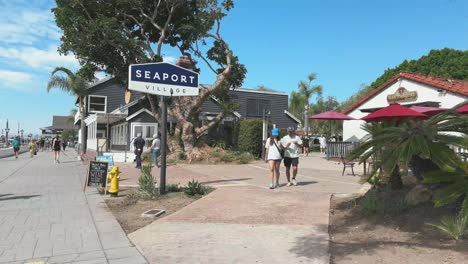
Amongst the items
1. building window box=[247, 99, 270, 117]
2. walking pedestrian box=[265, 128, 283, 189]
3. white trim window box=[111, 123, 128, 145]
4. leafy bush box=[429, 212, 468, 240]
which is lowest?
leafy bush box=[429, 212, 468, 240]

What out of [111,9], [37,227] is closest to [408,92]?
[111,9]

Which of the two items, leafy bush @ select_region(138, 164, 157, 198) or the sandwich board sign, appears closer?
leafy bush @ select_region(138, 164, 157, 198)

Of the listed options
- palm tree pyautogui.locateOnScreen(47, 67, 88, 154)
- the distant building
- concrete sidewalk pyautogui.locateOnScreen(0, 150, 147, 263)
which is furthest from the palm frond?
the distant building

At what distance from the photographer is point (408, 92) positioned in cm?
2269

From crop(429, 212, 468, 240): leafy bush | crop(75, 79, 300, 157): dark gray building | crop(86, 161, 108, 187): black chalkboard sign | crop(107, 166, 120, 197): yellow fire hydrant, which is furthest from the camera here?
crop(75, 79, 300, 157): dark gray building

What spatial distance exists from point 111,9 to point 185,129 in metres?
7.01

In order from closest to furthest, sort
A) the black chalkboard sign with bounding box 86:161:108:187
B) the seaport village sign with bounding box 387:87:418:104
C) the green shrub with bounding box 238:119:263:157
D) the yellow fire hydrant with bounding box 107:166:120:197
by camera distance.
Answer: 1. the yellow fire hydrant with bounding box 107:166:120:197
2. the black chalkboard sign with bounding box 86:161:108:187
3. the seaport village sign with bounding box 387:87:418:104
4. the green shrub with bounding box 238:119:263:157

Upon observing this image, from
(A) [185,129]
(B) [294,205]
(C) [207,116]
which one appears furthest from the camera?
(C) [207,116]

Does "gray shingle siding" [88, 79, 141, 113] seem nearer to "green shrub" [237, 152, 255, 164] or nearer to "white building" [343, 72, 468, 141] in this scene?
"green shrub" [237, 152, 255, 164]

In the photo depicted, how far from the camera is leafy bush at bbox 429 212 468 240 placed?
5289mm

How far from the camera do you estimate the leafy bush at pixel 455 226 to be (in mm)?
5289

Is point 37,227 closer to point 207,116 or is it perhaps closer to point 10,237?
point 10,237

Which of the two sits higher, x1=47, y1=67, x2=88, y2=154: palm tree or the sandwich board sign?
x1=47, y1=67, x2=88, y2=154: palm tree

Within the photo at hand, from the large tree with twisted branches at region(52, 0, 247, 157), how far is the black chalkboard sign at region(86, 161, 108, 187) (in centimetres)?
979
